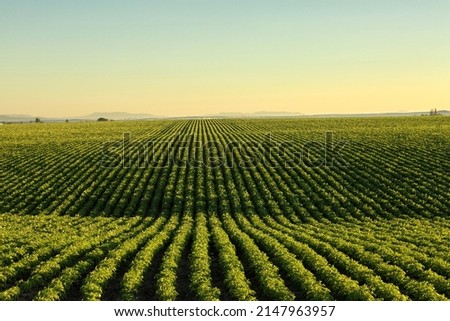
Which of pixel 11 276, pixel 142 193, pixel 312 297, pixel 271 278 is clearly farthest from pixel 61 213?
pixel 312 297

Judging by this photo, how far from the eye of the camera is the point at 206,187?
35.8 meters

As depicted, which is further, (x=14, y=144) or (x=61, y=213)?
(x=14, y=144)

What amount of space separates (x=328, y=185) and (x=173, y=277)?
2316 cm

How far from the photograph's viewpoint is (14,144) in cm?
6175

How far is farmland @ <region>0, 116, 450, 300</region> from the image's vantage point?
47.0 feet

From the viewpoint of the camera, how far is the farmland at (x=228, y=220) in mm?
14320

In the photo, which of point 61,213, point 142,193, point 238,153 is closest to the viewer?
point 61,213

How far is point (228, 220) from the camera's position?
26906 mm
